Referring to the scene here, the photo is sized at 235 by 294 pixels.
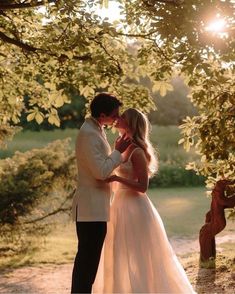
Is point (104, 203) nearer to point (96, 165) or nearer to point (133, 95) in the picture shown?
point (96, 165)

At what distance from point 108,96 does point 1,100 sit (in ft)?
16.2

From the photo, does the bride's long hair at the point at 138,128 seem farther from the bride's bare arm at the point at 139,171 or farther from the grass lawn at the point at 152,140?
the grass lawn at the point at 152,140

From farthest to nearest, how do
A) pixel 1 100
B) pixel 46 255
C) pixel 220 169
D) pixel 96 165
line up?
1. pixel 46 255
2. pixel 1 100
3. pixel 220 169
4. pixel 96 165

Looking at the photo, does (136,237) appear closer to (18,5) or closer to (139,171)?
(139,171)

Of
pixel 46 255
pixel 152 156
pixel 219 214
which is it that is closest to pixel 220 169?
pixel 219 214

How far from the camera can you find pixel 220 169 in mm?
8391

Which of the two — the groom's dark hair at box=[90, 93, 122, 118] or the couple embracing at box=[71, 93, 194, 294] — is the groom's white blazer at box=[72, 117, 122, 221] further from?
the groom's dark hair at box=[90, 93, 122, 118]

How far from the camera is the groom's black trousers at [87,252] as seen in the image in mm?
5020

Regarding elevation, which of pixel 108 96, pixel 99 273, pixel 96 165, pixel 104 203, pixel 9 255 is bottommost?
pixel 9 255

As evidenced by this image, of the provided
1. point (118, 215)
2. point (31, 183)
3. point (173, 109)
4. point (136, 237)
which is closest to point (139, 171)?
point (118, 215)

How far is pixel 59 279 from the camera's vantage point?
984 cm

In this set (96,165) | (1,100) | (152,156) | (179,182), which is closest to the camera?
(96,165)

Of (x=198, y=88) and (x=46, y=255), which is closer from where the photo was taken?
(x=198, y=88)

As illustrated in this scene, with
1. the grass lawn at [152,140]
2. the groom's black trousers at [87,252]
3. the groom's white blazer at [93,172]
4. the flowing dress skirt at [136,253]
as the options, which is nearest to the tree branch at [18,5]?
the groom's white blazer at [93,172]
